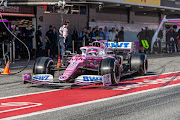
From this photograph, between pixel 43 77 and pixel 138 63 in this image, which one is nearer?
pixel 43 77

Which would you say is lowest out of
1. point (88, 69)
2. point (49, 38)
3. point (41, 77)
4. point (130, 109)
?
point (130, 109)

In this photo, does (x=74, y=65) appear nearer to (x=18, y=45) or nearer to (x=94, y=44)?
(x=94, y=44)

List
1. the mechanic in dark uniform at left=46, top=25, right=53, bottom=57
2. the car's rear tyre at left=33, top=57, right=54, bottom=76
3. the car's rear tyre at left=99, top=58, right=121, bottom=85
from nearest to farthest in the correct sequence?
1. the car's rear tyre at left=99, top=58, right=121, bottom=85
2. the car's rear tyre at left=33, top=57, right=54, bottom=76
3. the mechanic in dark uniform at left=46, top=25, right=53, bottom=57

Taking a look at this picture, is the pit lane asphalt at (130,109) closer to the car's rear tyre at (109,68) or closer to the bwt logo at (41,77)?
the bwt logo at (41,77)

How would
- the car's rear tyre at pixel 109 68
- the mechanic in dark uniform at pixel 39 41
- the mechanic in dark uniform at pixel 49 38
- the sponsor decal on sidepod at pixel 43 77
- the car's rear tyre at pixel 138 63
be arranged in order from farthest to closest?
the mechanic in dark uniform at pixel 49 38, the mechanic in dark uniform at pixel 39 41, the car's rear tyre at pixel 138 63, the car's rear tyre at pixel 109 68, the sponsor decal on sidepod at pixel 43 77

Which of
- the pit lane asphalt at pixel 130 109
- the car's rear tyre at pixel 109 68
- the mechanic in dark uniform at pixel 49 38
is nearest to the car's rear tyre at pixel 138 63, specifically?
the car's rear tyre at pixel 109 68

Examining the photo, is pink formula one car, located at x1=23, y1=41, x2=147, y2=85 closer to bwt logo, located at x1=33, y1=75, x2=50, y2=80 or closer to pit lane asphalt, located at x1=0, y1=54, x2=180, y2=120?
bwt logo, located at x1=33, y1=75, x2=50, y2=80

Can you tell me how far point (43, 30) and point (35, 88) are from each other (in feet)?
46.4

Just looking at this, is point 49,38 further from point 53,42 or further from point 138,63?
point 138,63

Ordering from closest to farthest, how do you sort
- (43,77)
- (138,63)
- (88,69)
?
(43,77)
(88,69)
(138,63)

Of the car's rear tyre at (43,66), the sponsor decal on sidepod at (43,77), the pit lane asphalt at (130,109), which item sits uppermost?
the car's rear tyre at (43,66)

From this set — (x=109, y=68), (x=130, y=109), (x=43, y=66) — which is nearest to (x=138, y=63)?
(x=109, y=68)

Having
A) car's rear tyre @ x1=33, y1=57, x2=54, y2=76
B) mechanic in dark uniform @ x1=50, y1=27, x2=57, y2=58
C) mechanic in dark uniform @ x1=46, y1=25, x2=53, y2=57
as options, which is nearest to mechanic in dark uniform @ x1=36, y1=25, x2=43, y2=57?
mechanic in dark uniform @ x1=46, y1=25, x2=53, y2=57

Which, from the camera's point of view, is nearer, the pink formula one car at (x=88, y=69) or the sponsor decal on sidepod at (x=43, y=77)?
the pink formula one car at (x=88, y=69)
